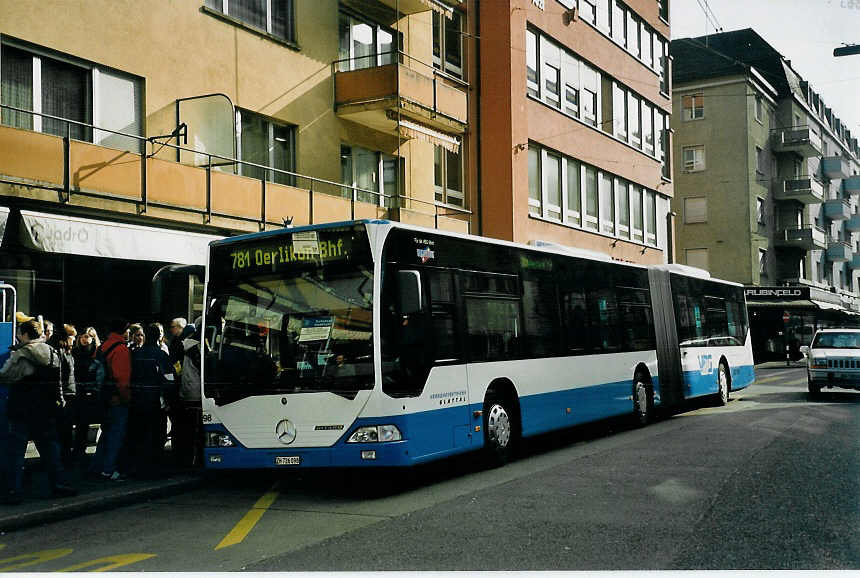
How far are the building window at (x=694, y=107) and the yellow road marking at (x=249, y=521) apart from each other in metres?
45.1

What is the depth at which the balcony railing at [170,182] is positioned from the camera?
13070 millimetres

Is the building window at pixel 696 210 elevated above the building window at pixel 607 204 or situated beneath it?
elevated above

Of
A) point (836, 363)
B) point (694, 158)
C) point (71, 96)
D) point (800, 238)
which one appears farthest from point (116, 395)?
point (800, 238)

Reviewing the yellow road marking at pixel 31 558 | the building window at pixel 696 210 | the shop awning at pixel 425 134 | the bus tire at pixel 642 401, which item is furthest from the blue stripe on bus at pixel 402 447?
the building window at pixel 696 210

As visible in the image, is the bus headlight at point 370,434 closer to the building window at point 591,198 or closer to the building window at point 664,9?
the building window at point 591,198

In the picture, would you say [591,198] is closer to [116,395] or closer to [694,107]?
[116,395]

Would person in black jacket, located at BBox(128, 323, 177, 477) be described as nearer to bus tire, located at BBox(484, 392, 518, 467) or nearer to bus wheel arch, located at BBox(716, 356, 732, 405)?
bus tire, located at BBox(484, 392, 518, 467)

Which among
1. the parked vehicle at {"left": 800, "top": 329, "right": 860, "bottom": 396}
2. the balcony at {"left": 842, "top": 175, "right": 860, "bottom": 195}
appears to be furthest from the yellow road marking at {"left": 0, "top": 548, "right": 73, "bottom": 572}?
the balcony at {"left": 842, "top": 175, "right": 860, "bottom": 195}

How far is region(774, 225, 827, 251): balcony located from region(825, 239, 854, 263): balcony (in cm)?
326

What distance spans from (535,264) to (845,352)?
11.3m

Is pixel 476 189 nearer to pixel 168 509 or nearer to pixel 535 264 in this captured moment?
pixel 535 264

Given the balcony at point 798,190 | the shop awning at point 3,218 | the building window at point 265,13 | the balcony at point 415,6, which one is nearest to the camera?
the shop awning at point 3,218

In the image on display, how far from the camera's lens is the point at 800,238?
2154 inches

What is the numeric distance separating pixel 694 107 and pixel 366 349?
45.7 metres
